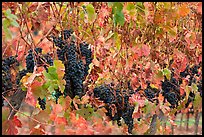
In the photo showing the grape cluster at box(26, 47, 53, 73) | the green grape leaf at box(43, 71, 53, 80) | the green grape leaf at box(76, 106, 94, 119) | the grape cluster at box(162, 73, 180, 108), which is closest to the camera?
the green grape leaf at box(43, 71, 53, 80)

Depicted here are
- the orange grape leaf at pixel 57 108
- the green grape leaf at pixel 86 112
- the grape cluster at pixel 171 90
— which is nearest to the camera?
the orange grape leaf at pixel 57 108

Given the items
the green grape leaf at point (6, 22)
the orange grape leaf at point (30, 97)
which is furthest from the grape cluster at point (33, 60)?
the green grape leaf at point (6, 22)

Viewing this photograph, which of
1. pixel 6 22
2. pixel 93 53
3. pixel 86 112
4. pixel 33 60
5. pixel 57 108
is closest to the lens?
pixel 6 22

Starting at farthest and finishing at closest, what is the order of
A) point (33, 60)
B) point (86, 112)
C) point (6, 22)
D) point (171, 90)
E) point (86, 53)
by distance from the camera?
point (171, 90) < point (86, 112) < point (86, 53) < point (33, 60) < point (6, 22)

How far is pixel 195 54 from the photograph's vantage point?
408 cm

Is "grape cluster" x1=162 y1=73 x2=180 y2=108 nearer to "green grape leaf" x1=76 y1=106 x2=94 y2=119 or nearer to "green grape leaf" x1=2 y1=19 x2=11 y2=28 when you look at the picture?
"green grape leaf" x1=76 y1=106 x2=94 y2=119

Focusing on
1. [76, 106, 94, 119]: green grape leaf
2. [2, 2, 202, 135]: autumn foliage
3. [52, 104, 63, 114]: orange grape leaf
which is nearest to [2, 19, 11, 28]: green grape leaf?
[2, 2, 202, 135]: autumn foliage

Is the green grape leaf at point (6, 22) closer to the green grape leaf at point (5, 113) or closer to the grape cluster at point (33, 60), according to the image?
the grape cluster at point (33, 60)

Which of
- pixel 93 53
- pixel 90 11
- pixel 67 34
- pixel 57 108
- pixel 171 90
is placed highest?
pixel 90 11

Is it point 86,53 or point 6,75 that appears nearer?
point 6,75

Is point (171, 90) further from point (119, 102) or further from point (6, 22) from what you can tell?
point (6, 22)

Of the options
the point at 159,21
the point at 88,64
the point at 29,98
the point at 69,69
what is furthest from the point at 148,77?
the point at 29,98

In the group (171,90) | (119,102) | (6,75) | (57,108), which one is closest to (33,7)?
(6,75)

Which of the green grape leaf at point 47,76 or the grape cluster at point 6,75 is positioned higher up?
the green grape leaf at point 47,76
